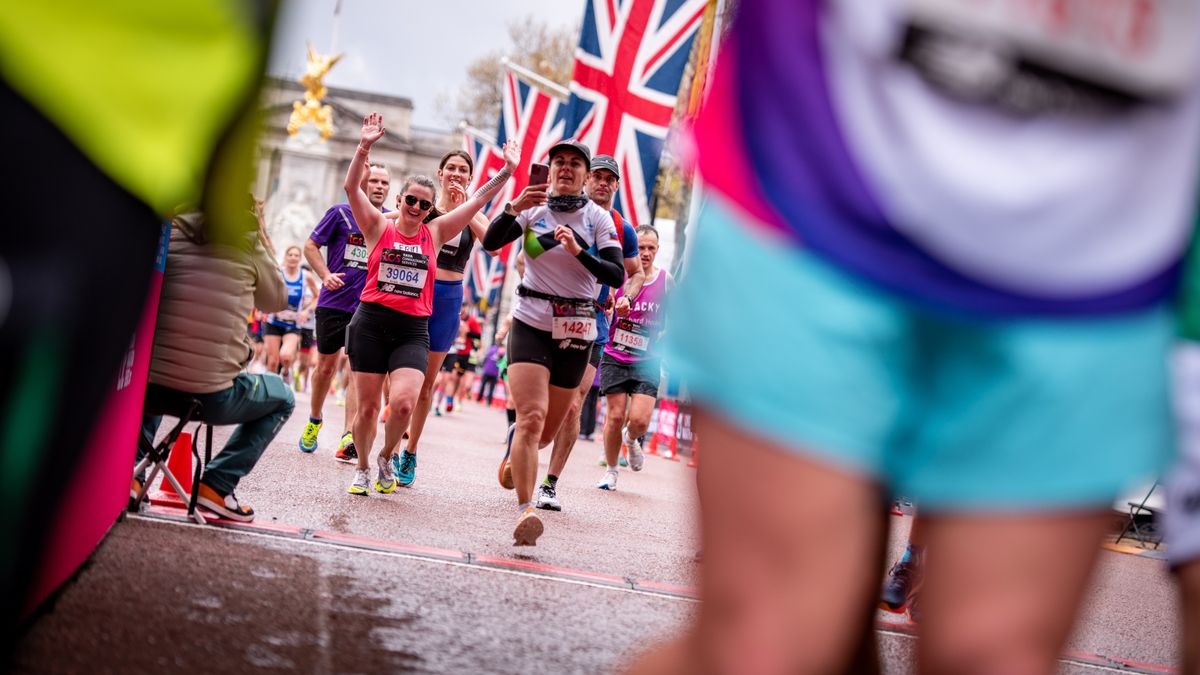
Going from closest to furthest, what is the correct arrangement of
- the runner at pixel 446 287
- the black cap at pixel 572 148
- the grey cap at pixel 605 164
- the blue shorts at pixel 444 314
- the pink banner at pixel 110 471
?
the pink banner at pixel 110 471
the black cap at pixel 572 148
the grey cap at pixel 605 164
the runner at pixel 446 287
the blue shorts at pixel 444 314

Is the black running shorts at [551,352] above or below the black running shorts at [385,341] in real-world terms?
above

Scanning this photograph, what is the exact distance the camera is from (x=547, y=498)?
28.7ft

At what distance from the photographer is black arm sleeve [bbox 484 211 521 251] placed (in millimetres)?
6965

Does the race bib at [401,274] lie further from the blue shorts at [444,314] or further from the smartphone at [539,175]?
the blue shorts at [444,314]

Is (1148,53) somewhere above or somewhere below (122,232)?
above

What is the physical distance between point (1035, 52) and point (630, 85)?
9130 millimetres

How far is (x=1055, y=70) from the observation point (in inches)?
58.3

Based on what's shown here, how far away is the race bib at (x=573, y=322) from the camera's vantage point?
6914 mm

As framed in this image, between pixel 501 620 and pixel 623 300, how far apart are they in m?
5.03

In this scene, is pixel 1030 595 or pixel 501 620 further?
pixel 501 620

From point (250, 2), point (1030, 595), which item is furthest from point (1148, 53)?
point (250, 2)

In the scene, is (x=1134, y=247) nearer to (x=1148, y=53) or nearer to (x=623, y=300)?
(x=1148, y=53)

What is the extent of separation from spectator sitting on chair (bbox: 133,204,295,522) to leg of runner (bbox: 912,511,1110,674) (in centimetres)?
383

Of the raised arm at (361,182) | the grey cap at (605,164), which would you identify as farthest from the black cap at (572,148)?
the raised arm at (361,182)
